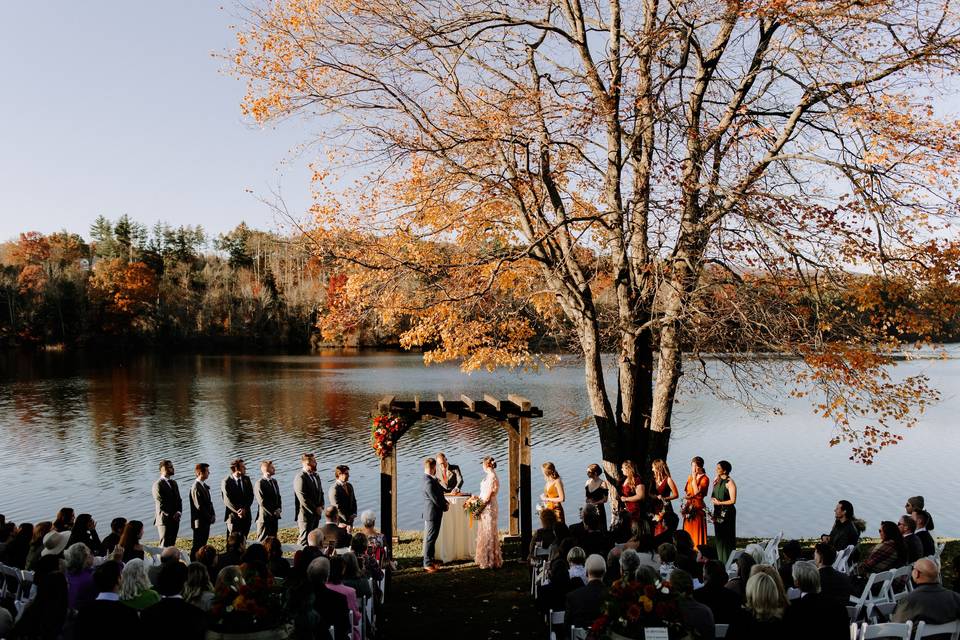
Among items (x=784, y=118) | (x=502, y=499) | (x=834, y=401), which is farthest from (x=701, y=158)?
(x=502, y=499)

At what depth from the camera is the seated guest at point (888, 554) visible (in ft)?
24.9

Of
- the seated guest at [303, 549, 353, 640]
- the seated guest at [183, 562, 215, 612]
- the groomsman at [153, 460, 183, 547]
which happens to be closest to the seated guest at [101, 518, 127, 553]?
the groomsman at [153, 460, 183, 547]

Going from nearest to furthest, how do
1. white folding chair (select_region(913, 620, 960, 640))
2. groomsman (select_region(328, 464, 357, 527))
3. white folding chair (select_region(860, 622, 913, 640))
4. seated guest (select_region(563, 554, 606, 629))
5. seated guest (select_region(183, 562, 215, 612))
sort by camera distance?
1. white folding chair (select_region(860, 622, 913, 640))
2. white folding chair (select_region(913, 620, 960, 640))
3. seated guest (select_region(183, 562, 215, 612))
4. seated guest (select_region(563, 554, 606, 629))
5. groomsman (select_region(328, 464, 357, 527))

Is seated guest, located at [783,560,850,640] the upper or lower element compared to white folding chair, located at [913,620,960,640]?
upper

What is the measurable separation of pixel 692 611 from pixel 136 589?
4.07 metres

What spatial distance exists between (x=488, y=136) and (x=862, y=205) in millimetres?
4871

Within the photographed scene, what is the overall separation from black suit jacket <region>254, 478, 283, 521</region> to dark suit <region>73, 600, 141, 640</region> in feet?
19.7

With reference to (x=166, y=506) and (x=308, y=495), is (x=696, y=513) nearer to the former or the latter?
(x=308, y=495)

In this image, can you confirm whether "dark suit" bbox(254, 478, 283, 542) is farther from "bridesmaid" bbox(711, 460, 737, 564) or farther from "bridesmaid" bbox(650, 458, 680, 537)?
"bridesmaid" bbox(711, 460, 737, 564)

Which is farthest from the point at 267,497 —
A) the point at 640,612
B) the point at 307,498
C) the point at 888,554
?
the point at 888,554

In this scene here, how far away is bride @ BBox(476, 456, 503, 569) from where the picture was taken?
10616mm

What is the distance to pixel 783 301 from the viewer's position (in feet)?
32.8

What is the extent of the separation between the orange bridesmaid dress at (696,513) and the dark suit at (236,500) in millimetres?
6118

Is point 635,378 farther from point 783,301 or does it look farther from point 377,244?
point 377,244
